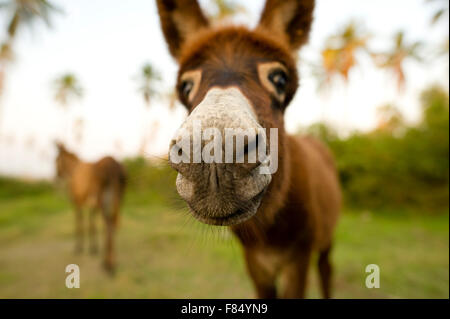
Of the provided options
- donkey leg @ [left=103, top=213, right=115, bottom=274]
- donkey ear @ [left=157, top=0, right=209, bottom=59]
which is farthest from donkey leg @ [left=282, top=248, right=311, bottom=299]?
donkey leg @ [left=103, top=213, right=115, bottom=274]

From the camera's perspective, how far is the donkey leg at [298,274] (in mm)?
2523

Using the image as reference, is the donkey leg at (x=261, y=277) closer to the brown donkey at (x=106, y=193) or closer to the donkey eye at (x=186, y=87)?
the donkey eye at (x=186, y=87)

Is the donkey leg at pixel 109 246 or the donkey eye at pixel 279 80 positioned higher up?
the donkey eye at pixel 279 80

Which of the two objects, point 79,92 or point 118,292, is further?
point 79,92

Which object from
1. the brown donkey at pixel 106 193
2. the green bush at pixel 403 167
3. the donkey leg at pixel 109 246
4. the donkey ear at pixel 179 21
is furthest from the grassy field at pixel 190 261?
the donkey ear at pixel 179 21

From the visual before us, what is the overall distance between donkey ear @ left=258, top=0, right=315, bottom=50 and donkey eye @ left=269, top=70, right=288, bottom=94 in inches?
34.4

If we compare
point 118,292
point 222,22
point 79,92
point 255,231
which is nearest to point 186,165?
point 255,231

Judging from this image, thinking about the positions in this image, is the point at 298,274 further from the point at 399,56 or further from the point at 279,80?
the point at 399,56

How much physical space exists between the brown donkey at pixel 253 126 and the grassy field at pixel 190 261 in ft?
1.61

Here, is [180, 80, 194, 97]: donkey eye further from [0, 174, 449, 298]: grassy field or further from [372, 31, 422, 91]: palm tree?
[372, 31, 422, 91]: palm tree

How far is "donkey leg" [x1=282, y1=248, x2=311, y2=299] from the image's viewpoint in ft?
8.28

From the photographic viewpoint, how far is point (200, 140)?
1.20 metres
